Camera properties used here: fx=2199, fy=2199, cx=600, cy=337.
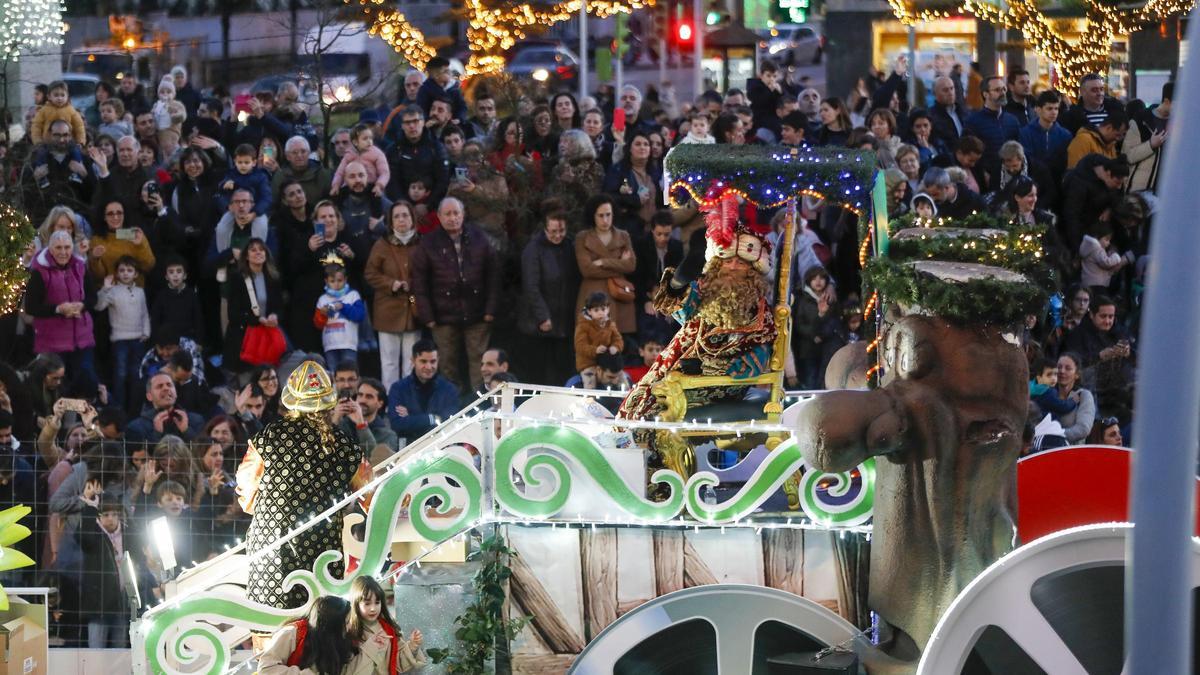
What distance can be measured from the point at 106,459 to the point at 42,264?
2.76m

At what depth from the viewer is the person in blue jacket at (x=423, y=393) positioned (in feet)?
45.6

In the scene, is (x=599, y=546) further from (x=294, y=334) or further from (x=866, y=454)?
(x=294, y=334)

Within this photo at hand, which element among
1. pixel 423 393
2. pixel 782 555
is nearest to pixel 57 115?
pixel 423 393

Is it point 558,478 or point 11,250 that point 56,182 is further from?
point 558,478

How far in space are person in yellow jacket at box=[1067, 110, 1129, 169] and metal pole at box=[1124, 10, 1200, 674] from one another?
1168cm

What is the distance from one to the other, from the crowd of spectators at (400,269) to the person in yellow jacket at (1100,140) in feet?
0.10

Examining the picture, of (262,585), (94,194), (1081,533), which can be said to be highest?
(94,194)

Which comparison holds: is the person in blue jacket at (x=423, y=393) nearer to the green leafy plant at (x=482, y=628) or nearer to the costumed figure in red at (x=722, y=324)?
the costumed figure in red at (x=722, y=324)

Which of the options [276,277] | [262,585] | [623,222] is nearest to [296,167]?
[276,277]

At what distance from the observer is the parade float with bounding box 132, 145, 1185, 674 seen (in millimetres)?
8945

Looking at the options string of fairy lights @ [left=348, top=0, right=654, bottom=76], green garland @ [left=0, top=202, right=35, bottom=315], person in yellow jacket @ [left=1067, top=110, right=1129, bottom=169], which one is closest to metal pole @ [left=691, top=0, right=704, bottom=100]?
string of fairy lights @ [left=348, top=0, right=654, bottom=76]

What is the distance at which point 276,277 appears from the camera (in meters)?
15.3

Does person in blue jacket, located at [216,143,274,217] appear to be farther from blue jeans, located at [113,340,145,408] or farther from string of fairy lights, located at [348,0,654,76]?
string of fairy lights, located at [348,0,654,76]

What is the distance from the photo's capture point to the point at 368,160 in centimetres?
1627
